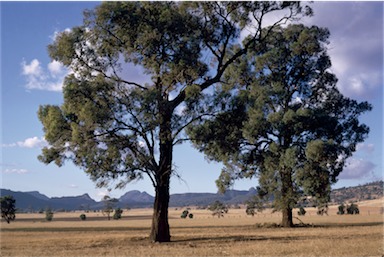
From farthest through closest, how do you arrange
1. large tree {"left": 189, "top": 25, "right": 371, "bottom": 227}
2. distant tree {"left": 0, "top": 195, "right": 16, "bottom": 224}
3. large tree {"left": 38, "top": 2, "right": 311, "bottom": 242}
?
1. distant tree {"left": 0, "top": 195, "right": 16, "bottom": 224}
2. large tree {"left": 189, "top": 25, "right": 371, "bottom": 227}
3. large tree {"left": 38, "top": 2, "right": 311, "bottom": 242}

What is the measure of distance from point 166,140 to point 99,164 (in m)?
4.08

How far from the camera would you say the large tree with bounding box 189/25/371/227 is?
3681 cm

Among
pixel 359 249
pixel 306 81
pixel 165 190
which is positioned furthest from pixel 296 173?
pixel 359 249

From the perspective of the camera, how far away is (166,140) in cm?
2645

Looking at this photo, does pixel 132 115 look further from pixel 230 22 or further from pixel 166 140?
pixel 230 22

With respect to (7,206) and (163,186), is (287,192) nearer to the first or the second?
(163,186)

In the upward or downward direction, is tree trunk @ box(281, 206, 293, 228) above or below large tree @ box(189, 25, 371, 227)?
below

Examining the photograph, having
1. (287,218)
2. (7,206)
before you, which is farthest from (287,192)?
(7,206)

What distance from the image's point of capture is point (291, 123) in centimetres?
3781

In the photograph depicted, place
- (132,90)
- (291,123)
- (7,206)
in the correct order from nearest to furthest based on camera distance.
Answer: (132,90) < (291,123) < (7,206)

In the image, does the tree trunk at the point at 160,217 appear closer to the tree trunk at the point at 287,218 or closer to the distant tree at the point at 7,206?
the tree trunk at the point at 287,218

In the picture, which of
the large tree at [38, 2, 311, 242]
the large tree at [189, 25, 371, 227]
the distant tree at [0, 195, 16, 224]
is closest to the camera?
the large tree at [38, 2, 311, 242]

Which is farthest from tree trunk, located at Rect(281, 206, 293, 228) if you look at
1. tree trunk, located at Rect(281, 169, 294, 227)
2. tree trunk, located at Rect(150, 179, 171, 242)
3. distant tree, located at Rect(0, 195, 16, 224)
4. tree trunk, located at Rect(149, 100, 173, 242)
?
distant tree, located at Rect(0, 195, 16, 224)

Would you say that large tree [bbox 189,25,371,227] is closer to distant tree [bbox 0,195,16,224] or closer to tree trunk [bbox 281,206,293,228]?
tree trunk [bbox 281,206,293,228]
